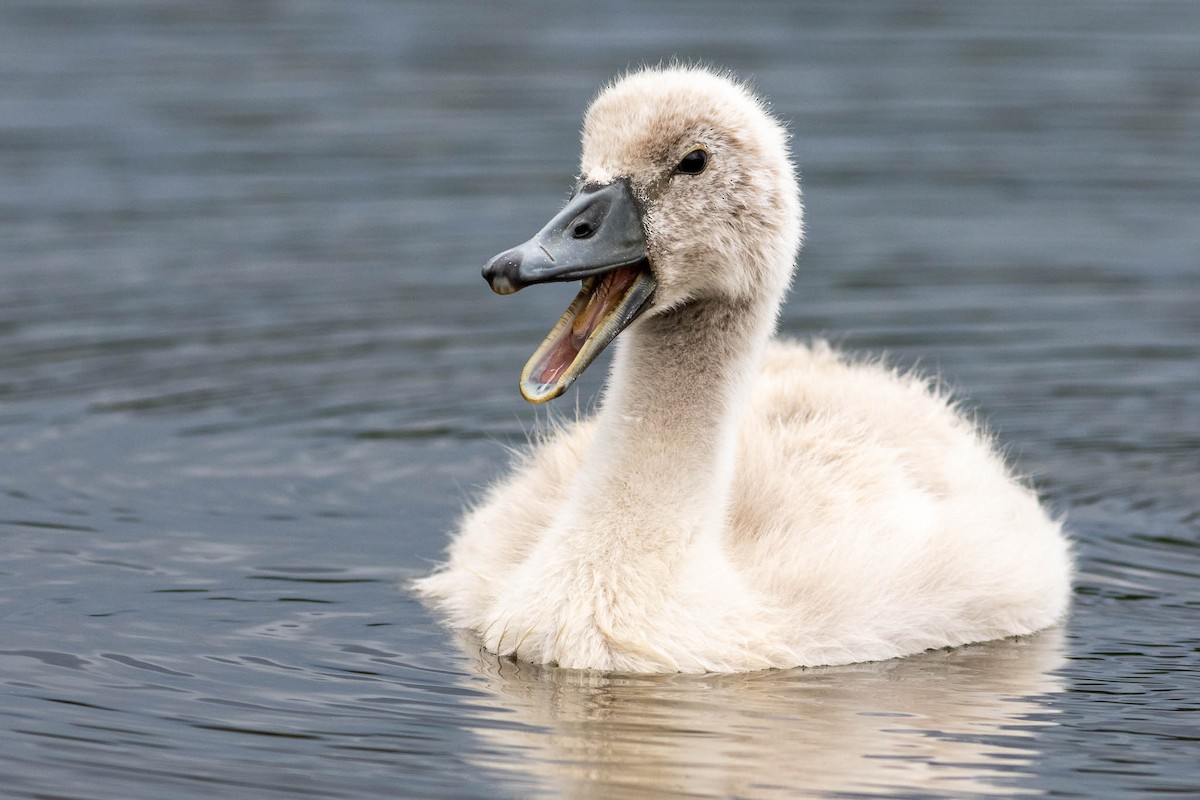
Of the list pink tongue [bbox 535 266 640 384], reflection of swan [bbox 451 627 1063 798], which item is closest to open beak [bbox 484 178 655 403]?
pink tongue [bbox 535 266 640 384]

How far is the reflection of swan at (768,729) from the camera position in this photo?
7.28 m

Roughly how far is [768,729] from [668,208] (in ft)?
6.16

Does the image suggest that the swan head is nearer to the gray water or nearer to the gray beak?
the gray beak

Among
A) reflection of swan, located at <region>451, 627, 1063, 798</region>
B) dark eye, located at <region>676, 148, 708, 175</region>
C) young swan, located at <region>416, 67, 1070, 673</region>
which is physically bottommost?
reflection of swan, located at <region>451, 627, 1063, 798</region>

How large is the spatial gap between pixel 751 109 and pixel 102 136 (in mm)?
9960

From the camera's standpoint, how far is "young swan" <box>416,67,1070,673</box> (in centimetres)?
803

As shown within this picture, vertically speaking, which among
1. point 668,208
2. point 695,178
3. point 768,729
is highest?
point 695,178

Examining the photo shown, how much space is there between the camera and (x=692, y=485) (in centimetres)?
827

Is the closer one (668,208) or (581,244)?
(581,244)

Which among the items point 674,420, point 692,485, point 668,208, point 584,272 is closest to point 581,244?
point 584,272

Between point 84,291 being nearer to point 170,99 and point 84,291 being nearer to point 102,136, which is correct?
point 102,136

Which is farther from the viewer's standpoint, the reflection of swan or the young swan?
the young swan

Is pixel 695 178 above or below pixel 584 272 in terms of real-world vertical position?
above

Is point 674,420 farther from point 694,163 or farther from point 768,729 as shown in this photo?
point 768,729
